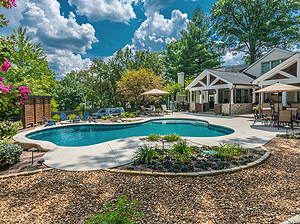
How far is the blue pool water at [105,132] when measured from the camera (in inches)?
344

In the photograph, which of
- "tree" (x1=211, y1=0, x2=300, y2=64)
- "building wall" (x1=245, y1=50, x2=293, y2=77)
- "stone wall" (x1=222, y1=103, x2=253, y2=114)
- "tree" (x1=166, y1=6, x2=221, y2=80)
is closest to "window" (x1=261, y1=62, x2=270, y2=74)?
"building wall" (x1=245, y1=50, x2=293, y2=77)

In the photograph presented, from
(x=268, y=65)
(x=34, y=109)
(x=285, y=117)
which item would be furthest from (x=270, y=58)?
Result: (x=34, y=109)

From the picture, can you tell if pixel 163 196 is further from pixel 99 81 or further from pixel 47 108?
pixel 99 81

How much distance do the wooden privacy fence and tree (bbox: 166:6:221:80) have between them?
76.6ft

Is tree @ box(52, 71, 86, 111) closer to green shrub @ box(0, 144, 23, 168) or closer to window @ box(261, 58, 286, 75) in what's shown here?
green shrub @ box(0, 144, 23, 168)

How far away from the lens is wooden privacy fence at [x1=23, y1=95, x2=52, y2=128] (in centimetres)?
1046

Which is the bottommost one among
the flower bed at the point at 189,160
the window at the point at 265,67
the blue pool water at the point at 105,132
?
the blue pool water at the point at 105,132

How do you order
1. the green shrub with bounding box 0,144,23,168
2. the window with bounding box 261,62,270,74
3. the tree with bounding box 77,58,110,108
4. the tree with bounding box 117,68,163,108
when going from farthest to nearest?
the tree with bounding box 77,58,110,108 < the tree with bounding box 117,68,163,108 < the window with bounding box 261,62,270,74 < the green shrub with bounding box 0,144,23,168

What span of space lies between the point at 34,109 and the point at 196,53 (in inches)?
1065

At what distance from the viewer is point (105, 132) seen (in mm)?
10531

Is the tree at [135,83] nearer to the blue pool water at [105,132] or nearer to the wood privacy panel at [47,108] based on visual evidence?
the blue pool water at [105,132]

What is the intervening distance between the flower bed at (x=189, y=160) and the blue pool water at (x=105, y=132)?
432 cm

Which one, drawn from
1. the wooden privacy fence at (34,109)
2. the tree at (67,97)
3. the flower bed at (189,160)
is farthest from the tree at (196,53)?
the flower bed at (189,160)

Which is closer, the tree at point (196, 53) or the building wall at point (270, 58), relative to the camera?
the building wall at point (270, 58)
